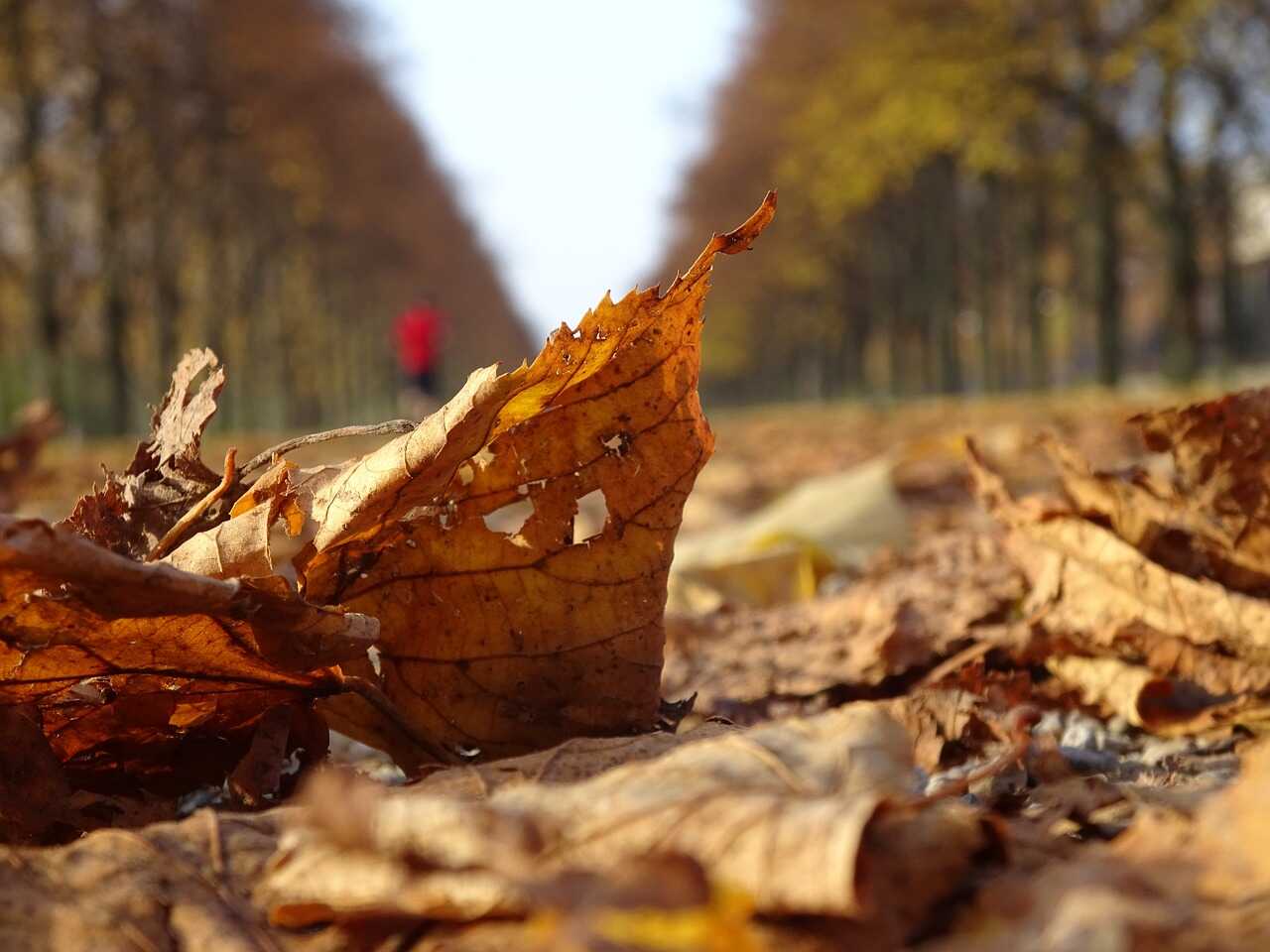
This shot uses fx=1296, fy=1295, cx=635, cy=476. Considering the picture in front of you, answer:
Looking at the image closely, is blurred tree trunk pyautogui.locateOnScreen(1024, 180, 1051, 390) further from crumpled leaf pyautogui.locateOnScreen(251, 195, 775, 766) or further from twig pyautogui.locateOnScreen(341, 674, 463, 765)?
twig pyautogui.locateOnScreen(341, 674, 463, 765)

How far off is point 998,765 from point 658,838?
0.35m

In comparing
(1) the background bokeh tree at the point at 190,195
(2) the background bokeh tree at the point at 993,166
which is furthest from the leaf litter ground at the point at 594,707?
(2) the background bokeh tree at the point at 993,166

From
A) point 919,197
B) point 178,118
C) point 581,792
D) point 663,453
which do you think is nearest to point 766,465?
point 663,453

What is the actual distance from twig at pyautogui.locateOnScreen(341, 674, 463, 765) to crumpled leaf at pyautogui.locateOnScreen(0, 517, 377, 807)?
0.02 metres

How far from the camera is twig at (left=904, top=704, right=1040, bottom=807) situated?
0.73 metres

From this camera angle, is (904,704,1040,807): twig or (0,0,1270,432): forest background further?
(0,0,1270,432): forest background

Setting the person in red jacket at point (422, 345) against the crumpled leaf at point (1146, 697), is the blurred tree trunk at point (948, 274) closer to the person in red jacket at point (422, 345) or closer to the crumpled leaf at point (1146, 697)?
the person in red jacket at point (422, 345)

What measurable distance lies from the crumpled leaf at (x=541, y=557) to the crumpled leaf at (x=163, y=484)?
0.50ft

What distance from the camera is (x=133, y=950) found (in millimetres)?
697

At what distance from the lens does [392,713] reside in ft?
3.66

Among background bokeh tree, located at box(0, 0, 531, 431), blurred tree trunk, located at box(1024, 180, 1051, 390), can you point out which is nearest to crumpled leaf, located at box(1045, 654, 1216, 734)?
background bokeh tree, located at box(0, 0, 531, 431)

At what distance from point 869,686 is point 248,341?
104 ft

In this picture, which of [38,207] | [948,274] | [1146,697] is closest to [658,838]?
[1146,697]

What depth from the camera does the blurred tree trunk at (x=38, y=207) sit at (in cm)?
2020
